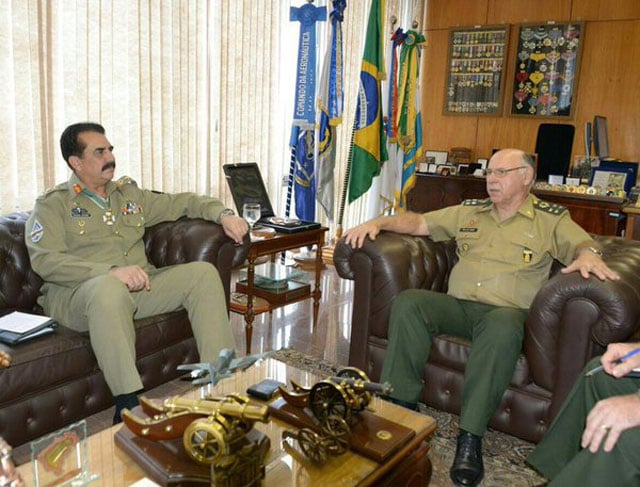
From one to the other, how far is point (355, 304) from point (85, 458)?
141 centimetres

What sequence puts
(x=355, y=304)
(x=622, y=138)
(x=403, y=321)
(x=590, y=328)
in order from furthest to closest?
(x=622, y=138) → (x=355, y=304) → (x=403, y=321) → (x=590, y=328)

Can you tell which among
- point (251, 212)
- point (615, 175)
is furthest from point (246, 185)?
point (615, 175)

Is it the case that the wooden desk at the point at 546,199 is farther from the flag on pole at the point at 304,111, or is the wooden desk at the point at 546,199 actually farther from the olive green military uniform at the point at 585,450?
the olive green military uniform at the point at 585,450

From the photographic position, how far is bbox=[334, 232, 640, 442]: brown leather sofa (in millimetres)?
1949

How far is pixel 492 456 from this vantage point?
2137 millimetres

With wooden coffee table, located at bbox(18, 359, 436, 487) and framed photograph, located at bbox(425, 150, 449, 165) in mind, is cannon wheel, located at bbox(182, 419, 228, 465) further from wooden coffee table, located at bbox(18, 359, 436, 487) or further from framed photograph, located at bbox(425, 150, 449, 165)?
framed photograph, located at bbox(425, 150, 449, 165)

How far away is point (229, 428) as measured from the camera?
4.02 ft

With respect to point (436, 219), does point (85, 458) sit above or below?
below

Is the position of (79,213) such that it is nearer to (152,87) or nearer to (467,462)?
(152,87)

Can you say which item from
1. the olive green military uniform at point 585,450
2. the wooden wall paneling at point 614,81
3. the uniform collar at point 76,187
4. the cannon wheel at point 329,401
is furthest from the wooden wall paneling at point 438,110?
the cannon wheel at point 329,401

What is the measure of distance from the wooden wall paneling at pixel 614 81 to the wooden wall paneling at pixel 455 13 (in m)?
1.18

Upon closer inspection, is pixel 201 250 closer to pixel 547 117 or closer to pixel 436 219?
pixel 436 219

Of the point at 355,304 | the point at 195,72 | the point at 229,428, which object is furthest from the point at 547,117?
the point at 229,428

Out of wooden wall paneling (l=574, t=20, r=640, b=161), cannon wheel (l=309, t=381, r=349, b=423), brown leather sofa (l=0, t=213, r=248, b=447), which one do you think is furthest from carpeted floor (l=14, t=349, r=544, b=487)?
wooden wall paneling (l=574, t=20, r=640, b=161)
